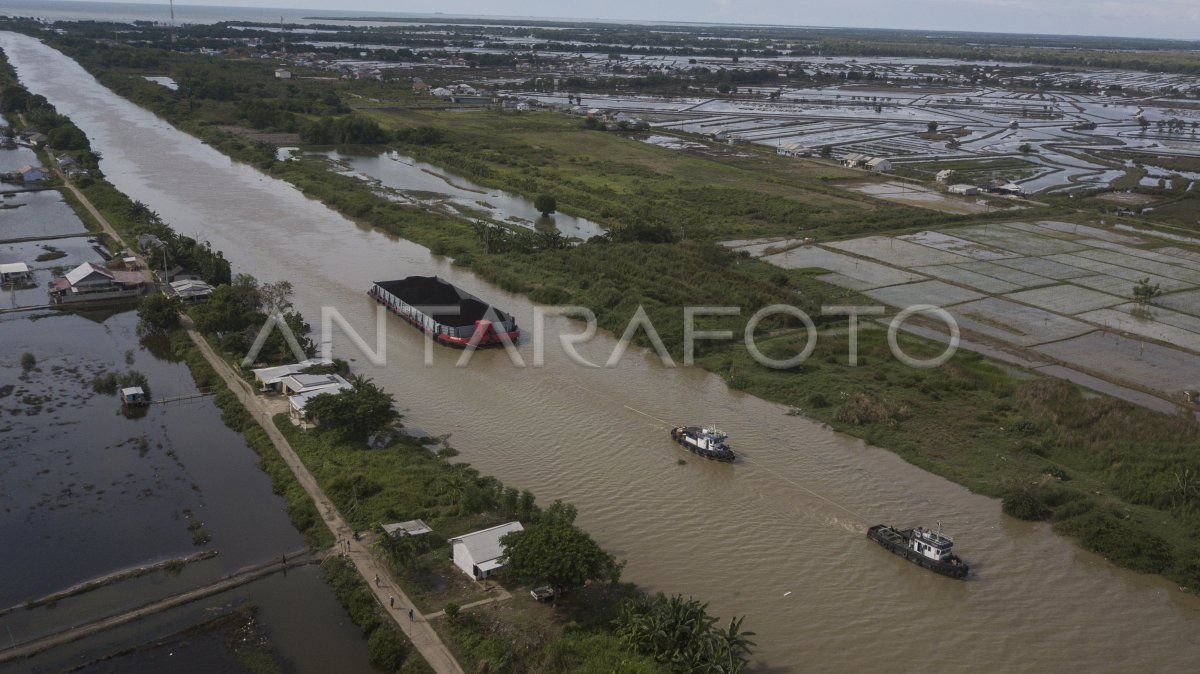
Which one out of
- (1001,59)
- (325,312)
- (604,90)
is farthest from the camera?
(1001,59)

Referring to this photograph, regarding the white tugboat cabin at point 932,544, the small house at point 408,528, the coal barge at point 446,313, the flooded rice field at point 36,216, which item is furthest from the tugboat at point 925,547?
the flooded rice field at point 36,216

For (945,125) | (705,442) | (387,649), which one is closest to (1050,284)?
(705,442)

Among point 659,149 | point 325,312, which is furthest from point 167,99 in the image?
point 325,312

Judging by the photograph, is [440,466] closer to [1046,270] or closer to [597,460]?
[597,460]

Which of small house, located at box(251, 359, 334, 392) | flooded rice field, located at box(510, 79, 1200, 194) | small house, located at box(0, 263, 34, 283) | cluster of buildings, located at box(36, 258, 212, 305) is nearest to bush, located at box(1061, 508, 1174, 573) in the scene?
small house, located at box(251, 359, 334, 392)

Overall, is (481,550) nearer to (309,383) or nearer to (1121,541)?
(309,383)

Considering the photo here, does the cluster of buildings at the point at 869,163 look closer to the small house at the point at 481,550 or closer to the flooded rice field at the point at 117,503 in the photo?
the flooded rice field at the point at 117,503
